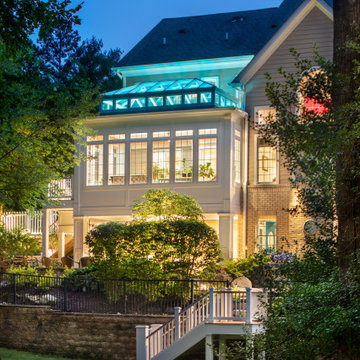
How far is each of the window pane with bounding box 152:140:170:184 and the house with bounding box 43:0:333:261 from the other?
41 mm

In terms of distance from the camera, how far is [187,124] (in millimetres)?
27375

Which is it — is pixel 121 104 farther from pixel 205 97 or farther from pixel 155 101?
pixel 205 97

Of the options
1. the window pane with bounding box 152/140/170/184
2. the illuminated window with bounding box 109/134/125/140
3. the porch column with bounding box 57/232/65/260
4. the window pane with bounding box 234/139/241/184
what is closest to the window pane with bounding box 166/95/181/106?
the window pane with bounding box 152/140/170/184

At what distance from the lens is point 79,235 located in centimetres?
2858

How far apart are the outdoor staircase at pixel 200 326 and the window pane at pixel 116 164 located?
9684 mm

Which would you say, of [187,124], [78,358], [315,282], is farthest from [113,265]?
[315,282]

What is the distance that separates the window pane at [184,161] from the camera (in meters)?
27.3

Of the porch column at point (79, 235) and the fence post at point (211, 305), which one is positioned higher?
the porch column at point (79, 235)

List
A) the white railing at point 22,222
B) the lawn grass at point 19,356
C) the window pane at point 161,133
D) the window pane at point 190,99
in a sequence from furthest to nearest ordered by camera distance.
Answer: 1. the white railing at point 22,222
2. the window pane at point 161,133
3. the window pane at point 190,99
4. the lawn grass at point 19,356

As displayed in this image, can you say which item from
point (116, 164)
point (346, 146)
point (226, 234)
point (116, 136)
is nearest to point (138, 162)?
point (116, 164)

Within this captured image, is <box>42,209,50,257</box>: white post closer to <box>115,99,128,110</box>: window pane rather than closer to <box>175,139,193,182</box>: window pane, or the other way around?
<box>115,99,128,110</box>: window pane

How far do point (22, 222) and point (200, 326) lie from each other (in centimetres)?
1622

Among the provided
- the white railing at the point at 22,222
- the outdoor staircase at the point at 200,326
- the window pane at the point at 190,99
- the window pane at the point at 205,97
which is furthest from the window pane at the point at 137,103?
the outdoor staircase at the point at 200,326

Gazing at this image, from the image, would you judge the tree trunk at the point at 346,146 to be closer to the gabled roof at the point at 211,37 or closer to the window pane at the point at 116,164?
the window pane at the point at 116,164
